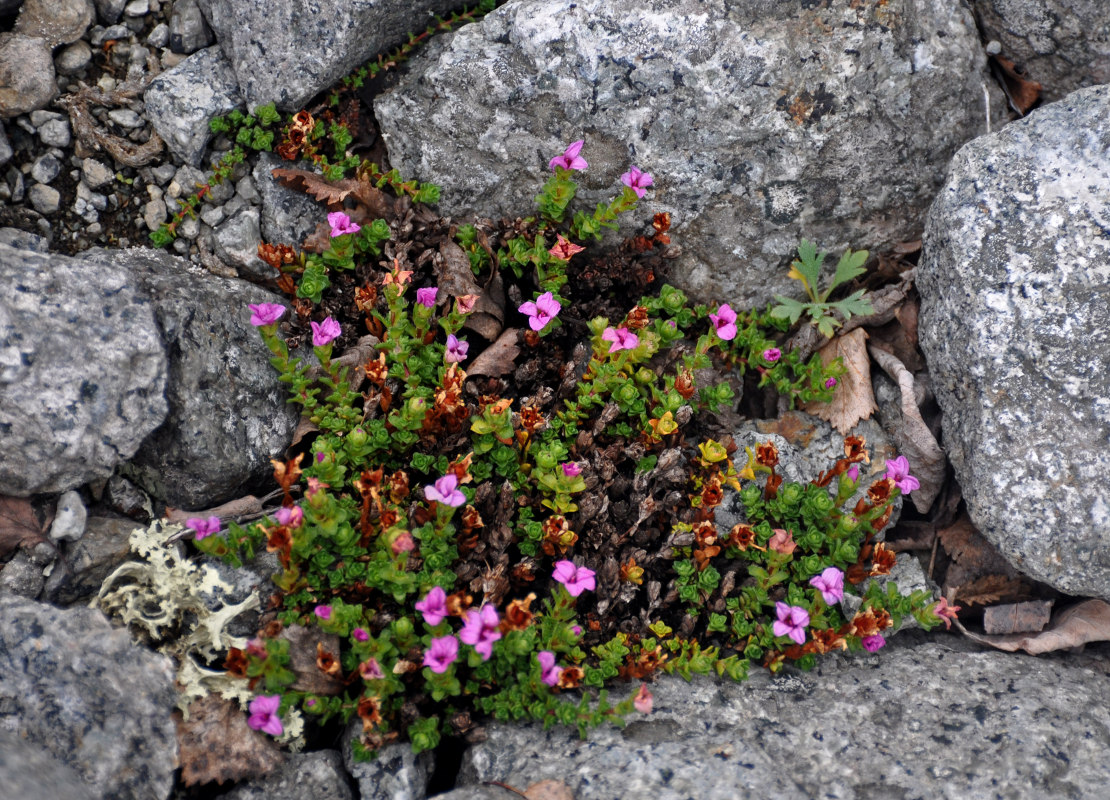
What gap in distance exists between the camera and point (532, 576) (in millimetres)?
4480

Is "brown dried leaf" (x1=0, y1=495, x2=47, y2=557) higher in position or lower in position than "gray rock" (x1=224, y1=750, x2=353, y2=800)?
higher

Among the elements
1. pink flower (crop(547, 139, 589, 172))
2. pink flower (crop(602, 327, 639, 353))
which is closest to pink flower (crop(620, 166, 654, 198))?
pink flower (crop(547, 139, 589, 172))

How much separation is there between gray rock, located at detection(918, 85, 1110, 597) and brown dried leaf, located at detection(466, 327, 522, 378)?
8.64 feet

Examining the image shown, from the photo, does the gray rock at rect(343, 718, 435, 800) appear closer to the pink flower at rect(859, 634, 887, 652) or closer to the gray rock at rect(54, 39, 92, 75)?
the pink flower at rect(859, 634, 887, 652)

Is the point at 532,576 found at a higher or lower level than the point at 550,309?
lower

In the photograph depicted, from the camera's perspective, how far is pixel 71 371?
13.8ft

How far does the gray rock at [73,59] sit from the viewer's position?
17.9 feet

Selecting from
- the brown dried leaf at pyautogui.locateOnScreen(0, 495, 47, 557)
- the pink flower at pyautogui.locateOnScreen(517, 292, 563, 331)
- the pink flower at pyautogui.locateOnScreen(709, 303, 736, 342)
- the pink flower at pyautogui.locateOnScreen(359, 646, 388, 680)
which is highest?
the pink flower at pyautogui.locateOnScreen(709, 303, 736, 342)

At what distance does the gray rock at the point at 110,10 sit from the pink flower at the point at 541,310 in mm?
3482

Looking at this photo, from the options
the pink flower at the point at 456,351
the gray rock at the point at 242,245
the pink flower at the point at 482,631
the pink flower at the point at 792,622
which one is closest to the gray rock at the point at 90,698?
the pink flower at the point at 482,631

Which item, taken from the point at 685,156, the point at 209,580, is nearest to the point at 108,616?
the point at 209,580

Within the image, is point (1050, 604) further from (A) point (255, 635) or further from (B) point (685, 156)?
(A) point (255, 635)

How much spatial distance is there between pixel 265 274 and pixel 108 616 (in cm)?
233

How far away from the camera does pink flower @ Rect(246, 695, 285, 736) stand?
3.79m
